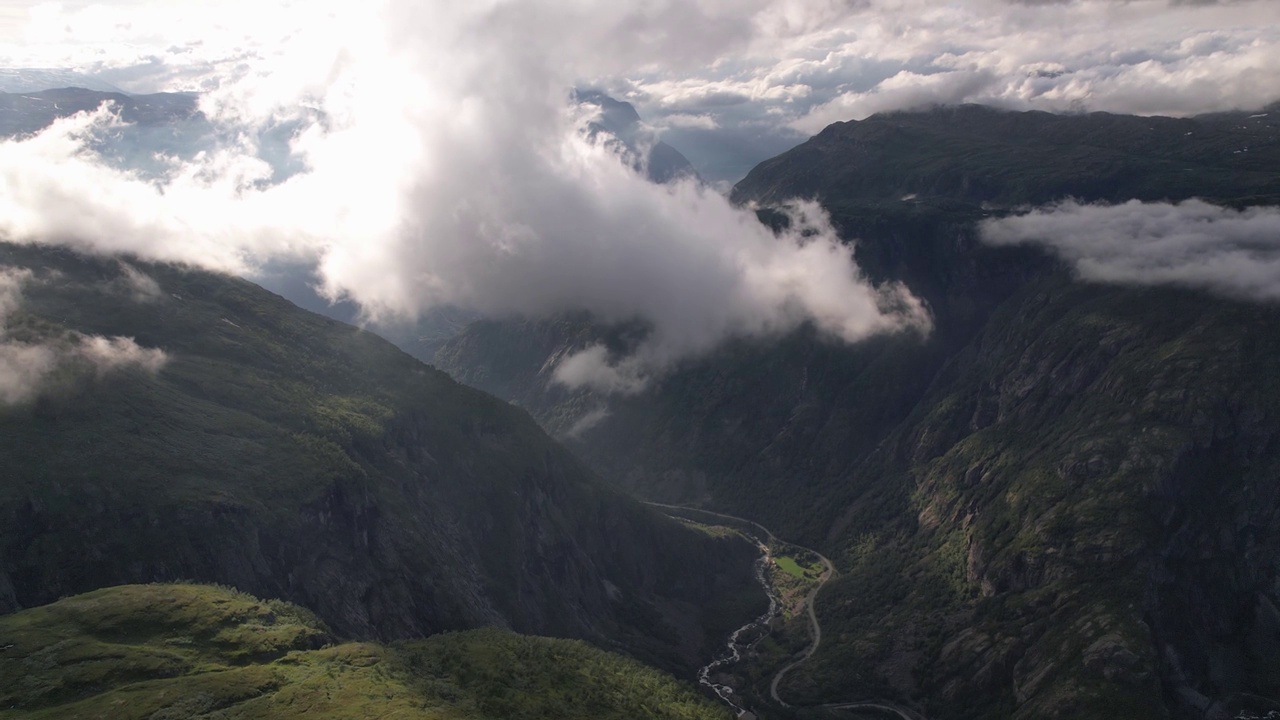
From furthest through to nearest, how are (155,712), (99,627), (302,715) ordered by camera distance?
1. (99,627)
2. (302,715)
3. (155,712)

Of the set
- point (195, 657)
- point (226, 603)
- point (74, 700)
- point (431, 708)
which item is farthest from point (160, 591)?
point (431, 708)

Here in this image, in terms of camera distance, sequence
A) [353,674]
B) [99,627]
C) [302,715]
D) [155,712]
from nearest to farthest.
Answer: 1. [155,712]
2. [302,715]
3. [99,627]
4. [353,674]

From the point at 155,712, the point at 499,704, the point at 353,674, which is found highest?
the point at 155,712

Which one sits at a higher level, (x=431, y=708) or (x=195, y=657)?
(x=195, y=657)

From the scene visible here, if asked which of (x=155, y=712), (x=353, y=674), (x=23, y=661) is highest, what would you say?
(x=23, y=661)

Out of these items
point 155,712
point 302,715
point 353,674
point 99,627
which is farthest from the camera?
point 353,674

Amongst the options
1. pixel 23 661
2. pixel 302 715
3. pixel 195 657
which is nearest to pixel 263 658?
pixel 195 657

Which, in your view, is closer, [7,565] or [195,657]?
[195,657]

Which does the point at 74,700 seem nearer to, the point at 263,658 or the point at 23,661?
the point at 23,661

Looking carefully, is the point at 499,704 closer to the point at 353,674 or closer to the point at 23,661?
the point at 353,674
